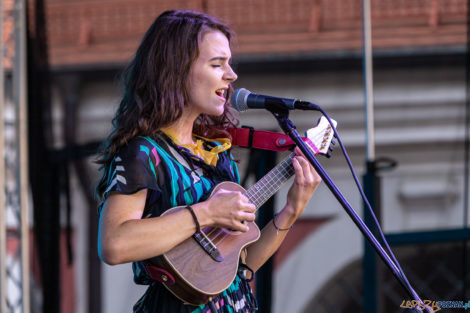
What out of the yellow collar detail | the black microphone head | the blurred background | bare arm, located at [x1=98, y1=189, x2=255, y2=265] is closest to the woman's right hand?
bare arm, located at [x1=98, y1=189, x2=255, y2=265]

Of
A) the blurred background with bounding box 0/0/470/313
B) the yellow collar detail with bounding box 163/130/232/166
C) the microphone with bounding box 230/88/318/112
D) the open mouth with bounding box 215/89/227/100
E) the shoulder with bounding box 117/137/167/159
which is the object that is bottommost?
the blurred background with bounding box 0/0/470/313

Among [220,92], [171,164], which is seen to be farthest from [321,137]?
[171,164]

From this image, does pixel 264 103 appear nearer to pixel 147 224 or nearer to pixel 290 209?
pixel 290 209

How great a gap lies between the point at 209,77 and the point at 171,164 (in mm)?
270

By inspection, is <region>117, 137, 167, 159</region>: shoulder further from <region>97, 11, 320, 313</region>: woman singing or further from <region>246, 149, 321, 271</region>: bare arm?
<region>246, 149, 321, 271</region>: bare arm

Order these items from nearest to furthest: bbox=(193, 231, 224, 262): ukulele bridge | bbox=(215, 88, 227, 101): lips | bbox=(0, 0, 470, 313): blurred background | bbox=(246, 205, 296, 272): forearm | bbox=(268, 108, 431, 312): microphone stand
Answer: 1. bbox=(268, 108, 431, 312): microphone stand
2. bbox=(193, 231, 224, 262): ukulele bridge
3. bbox=(215, 88, 227, 101): lips
4. bbox=(246, 205, 296, 272): forearm
5. bbox=(0, 0, 470, 313): blurred background

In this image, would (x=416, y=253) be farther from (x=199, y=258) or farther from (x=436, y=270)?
(x=199, y=258)

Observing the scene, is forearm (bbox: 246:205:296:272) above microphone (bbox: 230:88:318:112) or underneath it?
underneath

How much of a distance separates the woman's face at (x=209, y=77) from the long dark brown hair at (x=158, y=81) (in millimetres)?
18

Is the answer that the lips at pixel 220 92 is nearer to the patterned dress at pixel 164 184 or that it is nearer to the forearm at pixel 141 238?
the patterned dress at pixel 164 184

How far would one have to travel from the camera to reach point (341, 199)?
170 cm

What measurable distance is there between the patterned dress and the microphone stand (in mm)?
261

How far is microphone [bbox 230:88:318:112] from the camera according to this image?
1846 mm

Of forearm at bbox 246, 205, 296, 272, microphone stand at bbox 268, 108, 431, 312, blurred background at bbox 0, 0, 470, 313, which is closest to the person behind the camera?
microphone stand at bbox 268, 108, 431, 312
